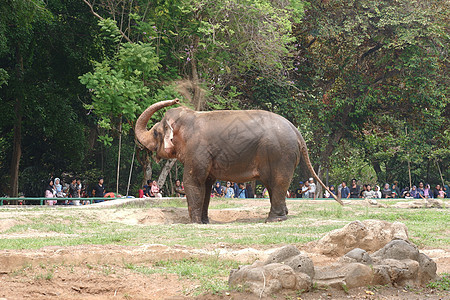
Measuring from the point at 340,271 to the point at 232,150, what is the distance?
24.2 ft

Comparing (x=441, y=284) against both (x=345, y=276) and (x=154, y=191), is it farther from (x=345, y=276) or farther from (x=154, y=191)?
(x=154, y=191)

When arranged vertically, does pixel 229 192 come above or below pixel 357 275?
above

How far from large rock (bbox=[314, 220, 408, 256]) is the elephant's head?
227 inches

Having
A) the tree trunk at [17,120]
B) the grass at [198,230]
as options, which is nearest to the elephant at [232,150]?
the grass at [198,230]

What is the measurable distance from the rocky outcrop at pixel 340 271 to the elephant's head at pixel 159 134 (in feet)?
24.4

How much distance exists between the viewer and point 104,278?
8.15 meters

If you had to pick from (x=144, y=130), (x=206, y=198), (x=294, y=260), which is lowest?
(x=294, y=260)

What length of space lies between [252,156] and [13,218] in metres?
5.48

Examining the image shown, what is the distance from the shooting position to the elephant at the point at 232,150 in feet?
50.7

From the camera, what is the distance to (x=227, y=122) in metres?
15.7

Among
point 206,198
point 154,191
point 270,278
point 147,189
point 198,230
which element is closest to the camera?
point 270,278

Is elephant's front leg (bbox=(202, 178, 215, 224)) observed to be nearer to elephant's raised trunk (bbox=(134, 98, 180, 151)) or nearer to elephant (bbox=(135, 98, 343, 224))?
elephant (bbox=(135, 98, 343, 224))

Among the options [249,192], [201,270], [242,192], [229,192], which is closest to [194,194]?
[201,270]

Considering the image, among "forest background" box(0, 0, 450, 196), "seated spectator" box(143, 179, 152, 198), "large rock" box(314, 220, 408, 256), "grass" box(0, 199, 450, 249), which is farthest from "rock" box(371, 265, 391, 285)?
"seated spectator" box(143, 179, 152, 198)
